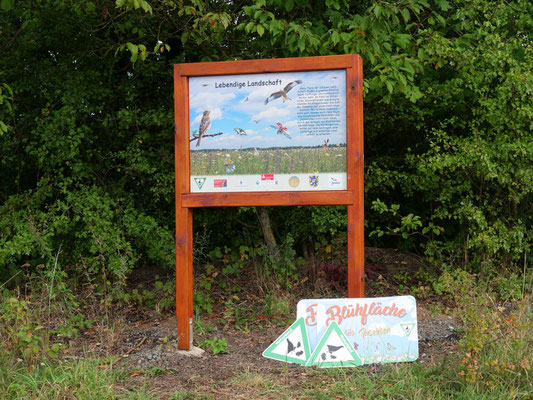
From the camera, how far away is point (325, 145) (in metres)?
4.39

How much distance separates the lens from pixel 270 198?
174 inches

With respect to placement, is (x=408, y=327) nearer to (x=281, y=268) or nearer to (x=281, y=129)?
(x=281, y=129)

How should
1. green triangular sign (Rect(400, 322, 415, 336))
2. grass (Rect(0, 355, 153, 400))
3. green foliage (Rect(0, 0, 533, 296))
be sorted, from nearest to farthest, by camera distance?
1. grass (Rect(0, 355, 153, 400))
2. green triangular sign (Rect(400, 322, 415, 336))
3. green foliage (Rect(0, 0, 533, 296))

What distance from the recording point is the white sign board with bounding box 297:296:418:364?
4180mm

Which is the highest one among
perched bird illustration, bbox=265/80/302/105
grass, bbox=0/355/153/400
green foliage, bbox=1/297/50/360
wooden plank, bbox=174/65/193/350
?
perched bird illustration, bbox=265/80/302/105

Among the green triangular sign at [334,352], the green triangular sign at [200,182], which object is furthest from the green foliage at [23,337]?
the green triangular sign at [334,352]

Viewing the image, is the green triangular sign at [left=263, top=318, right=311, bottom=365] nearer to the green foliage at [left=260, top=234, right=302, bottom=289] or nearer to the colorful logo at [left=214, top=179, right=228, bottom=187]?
the colorful logo at [left=214, top=179, right=228, bottom=187]

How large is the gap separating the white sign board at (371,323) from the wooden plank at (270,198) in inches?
30.0

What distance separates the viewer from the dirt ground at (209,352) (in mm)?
3965

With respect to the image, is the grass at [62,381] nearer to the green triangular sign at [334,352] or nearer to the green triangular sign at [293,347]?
the green triangular sign at [293,347]

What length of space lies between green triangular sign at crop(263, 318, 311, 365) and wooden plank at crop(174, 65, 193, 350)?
75 centimetres

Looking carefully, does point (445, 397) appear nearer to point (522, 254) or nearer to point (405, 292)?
point (405, 292)

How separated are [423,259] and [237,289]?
95.8 inches

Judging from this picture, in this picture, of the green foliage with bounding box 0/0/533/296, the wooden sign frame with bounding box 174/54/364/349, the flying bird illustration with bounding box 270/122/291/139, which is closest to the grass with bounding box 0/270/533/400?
the wooden sign frame with bounding box 174/54/364/349
